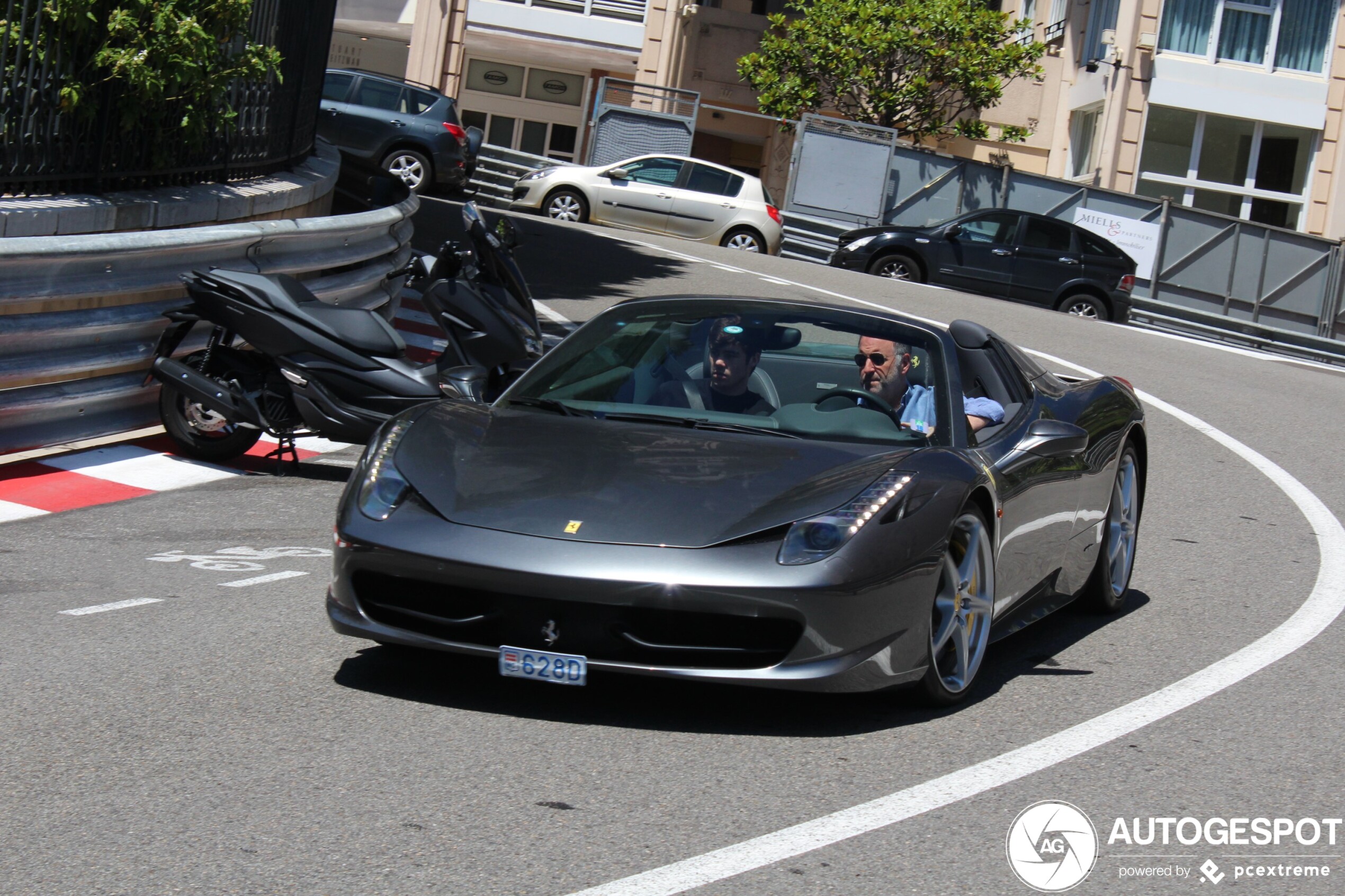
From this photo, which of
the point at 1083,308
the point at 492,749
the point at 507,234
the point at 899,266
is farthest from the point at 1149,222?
the point at 492,749

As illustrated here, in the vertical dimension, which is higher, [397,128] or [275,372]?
[397,128]

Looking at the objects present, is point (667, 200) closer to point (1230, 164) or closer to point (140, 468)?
point (1230, 164)

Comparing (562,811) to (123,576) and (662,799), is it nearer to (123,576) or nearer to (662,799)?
(662,799)

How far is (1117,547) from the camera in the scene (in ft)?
22.9

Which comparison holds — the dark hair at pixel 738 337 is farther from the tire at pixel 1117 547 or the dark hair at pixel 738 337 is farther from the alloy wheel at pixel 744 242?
the alloy wheel at pixel 744 242

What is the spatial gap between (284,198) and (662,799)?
8399 mm

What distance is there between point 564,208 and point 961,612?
22.3 metres

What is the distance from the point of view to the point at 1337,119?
118ft

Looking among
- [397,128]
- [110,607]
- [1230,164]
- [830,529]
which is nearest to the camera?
[830,529]

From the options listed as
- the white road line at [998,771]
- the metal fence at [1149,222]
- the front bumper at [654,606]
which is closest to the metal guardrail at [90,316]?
the front bumper at [654,606]

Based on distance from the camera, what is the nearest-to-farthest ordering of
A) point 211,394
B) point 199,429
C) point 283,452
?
point 211,394
point 199,429
point 283,452

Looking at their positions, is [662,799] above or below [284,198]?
below

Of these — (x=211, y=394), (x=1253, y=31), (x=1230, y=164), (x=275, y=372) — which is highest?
(x=1253, y=31)

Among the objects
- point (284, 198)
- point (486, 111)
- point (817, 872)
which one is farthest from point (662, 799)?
point (486, 111)
